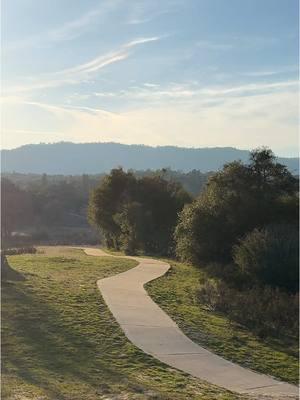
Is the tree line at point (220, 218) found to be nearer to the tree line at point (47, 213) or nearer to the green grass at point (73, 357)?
the green grass at point (73, 357)

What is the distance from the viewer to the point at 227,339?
34.5 feet

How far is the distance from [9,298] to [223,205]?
451 inches

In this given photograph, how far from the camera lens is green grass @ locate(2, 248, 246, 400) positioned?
22.2 ft

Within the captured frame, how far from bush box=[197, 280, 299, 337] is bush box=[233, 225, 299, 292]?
3.71 feet

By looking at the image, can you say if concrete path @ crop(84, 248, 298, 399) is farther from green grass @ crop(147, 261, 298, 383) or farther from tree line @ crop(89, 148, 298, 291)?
tree line @ crop(89, 148, 298, 291)

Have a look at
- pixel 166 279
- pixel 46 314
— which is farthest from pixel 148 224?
pixel 46 314

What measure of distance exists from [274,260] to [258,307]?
359cm

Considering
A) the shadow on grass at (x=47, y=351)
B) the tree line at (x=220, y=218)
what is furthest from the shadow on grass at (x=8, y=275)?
the tree line at (x=220, y=218)

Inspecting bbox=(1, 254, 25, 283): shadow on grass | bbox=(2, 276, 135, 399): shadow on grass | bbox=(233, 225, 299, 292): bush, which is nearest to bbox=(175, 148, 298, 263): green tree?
bbox=(233, 225, 299, 292): bush

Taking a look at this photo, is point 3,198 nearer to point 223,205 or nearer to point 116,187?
point 116,187

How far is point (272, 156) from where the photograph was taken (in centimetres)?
2344

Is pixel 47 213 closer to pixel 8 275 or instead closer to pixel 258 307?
pixel 8 275

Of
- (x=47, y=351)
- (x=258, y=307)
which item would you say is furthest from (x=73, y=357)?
(x=258, y=307)

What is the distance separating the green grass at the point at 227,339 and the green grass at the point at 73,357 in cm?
159
